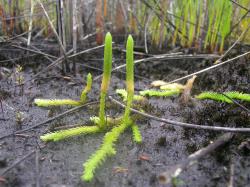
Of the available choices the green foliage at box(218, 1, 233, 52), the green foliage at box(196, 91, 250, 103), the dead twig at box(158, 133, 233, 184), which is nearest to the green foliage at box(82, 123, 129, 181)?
the dead twig at box(158, 133, 233, 184)

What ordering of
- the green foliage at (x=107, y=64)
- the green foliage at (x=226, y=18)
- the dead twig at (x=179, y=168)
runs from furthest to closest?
the green foliage at (x=226, y=18) → the green foliage at (x=107, y=64) → the dead twig at (x=179, y=168)

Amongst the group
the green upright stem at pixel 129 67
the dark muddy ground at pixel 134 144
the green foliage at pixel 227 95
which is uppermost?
the green upright stem at pixel 129 67

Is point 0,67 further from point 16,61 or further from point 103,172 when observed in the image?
point 103,172

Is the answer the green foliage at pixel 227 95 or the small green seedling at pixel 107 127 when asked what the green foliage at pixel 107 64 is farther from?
the green foliage at pixel 227 95

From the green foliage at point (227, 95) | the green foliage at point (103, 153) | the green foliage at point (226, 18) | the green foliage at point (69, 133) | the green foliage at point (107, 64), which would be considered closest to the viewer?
the green foliage at point (103, 153)

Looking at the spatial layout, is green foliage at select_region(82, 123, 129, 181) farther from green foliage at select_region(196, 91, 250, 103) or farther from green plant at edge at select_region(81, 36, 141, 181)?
green foliage at select_region(196, 91, 250, 103)

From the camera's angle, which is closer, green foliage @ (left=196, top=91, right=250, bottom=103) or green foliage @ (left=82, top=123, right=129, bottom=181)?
green foliage @ (left=82, top=123, right=129, bottom=181)

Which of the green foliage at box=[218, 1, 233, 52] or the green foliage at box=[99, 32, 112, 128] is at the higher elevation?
the green foliage at box=[218, 1, 233, 52]

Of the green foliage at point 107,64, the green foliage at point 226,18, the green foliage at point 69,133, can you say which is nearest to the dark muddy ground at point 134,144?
the green foliage at point 69,133

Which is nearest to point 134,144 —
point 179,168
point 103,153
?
point 103,153

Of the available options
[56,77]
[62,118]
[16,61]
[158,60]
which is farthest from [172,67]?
[16,61]
